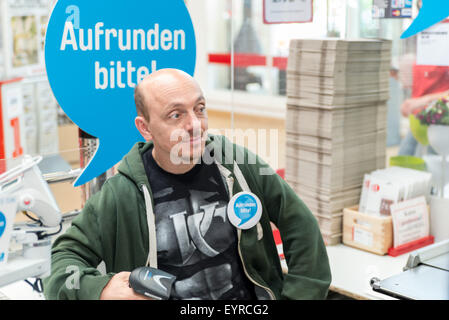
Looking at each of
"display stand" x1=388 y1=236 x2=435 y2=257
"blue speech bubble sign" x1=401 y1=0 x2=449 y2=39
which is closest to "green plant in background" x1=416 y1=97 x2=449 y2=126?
"blue speech bubble sign" x1=401 y1=0 x2=449 y2=39

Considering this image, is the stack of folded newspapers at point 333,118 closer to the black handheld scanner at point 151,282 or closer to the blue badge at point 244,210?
the blue badge at point 244,210

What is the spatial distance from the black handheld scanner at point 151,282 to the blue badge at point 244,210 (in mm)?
321

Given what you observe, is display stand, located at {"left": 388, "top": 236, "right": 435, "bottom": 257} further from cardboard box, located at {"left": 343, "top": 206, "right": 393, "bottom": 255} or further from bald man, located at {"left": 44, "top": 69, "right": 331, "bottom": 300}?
bald man, located at {"left": 44, "top": 69, "right": 331, "bottom": 300}

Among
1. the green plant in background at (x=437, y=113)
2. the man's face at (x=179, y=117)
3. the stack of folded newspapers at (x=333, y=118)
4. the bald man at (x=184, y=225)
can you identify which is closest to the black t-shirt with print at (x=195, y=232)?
the bald man at (x=184, y=225)

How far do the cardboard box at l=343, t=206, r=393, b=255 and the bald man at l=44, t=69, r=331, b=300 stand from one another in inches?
45.1

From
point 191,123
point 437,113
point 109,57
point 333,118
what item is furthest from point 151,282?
point 437,113

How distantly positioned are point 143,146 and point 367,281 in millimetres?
1368

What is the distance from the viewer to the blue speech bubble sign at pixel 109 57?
6.96 ft

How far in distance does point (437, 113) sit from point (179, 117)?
2.16 metres

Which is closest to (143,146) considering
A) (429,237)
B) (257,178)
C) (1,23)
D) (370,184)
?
(257,178)

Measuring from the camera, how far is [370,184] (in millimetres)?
3533

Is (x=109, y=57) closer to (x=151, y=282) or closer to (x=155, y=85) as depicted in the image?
(x=155, y=85)

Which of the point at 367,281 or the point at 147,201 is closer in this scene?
the point at 147,201
